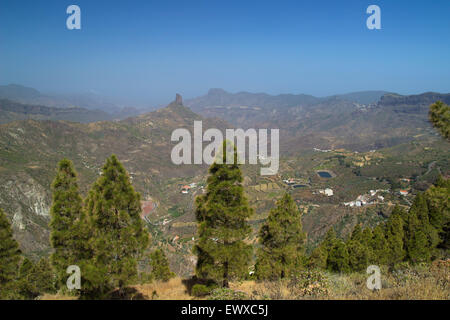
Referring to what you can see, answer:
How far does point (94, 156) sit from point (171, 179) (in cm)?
4898

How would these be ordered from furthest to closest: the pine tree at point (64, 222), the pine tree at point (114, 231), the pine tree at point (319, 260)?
the pine tree at point (319, 260) < the pine tree at point (64, 222) < the pine tree at point (114, 231)

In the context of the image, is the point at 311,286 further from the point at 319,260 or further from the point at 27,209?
the point at 27,209

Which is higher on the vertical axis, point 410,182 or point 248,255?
point 248,255

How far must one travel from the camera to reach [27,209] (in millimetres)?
87188

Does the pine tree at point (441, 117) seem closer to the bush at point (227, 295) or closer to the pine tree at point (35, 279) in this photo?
the bush at point (227, 295)

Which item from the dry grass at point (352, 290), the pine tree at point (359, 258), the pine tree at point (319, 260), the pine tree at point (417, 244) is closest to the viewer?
the dry grass at point (352, 290)

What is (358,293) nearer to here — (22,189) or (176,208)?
(22,189)

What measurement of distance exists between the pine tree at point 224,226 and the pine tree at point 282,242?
18.1 feet

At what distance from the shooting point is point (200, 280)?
57.2ft

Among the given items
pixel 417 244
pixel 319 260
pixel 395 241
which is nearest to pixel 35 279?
pixel 319 260

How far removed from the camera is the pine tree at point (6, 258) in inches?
632

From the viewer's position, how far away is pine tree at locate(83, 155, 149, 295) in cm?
1163

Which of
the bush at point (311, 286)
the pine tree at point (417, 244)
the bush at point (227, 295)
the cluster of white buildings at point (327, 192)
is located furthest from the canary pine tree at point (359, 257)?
the cluster of white buildings at point (327, 192)
